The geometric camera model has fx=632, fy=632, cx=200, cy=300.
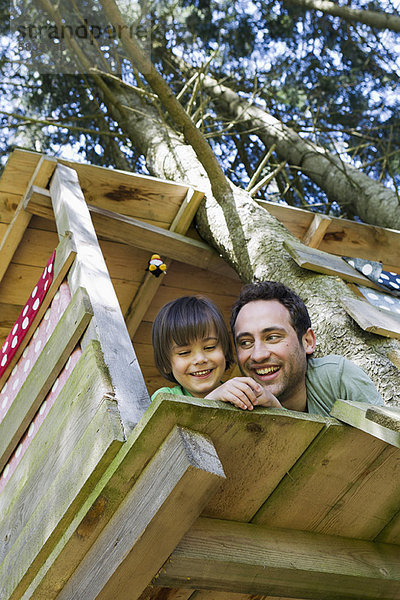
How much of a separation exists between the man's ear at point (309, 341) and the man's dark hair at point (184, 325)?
0.35 metres

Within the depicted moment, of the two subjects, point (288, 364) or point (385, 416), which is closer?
point (385, 416)

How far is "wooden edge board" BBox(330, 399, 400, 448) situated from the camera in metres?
1.37

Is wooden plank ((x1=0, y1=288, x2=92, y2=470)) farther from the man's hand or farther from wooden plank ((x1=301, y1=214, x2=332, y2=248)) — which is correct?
wooden plank ((x1=301, y1=214, x2=332, y2=248))

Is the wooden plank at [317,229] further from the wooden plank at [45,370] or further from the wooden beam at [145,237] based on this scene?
the wooden plank at [45,370]

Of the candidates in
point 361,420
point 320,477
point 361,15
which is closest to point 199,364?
point 320,477

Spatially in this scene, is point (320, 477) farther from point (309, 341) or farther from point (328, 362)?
point (309, 341)

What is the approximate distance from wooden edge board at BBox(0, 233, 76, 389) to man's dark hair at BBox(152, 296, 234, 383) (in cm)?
57


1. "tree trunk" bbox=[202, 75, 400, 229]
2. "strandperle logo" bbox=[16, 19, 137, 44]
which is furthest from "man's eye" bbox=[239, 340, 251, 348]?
"strandperle logo" bbox=[16, 19, 137, 44]

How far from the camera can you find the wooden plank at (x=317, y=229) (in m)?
4.21

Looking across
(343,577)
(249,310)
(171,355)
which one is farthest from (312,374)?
(343,577)

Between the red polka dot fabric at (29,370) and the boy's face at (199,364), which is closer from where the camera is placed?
the red polka dot fabric at (29,370)

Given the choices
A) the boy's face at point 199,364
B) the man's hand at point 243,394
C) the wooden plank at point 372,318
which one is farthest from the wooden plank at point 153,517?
the wooden plank at point 372,318

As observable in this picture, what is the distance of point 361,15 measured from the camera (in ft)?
19.8

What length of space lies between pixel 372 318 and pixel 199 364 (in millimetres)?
772
